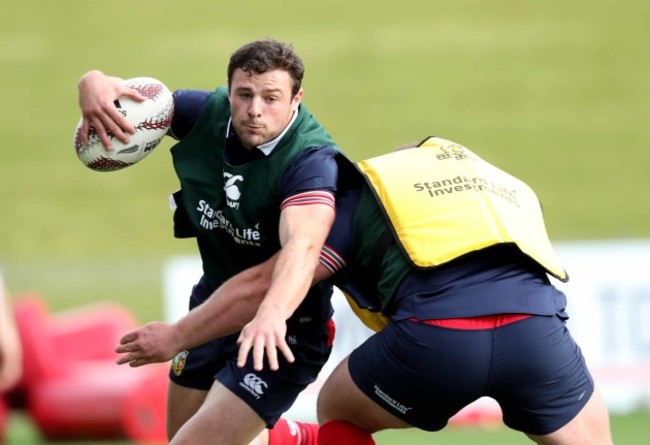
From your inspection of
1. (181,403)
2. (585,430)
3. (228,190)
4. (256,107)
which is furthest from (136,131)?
(585,430)

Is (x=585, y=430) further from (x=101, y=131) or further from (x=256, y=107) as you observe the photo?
(x=101, y=131)

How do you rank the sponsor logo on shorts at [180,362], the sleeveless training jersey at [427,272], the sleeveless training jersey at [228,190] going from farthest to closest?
the sponsor logo on shorts at [180,362] < the sleeveless training jersey at [228,190] < the sleeveless training jersey at [427,272]

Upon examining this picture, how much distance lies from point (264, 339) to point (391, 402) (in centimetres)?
67

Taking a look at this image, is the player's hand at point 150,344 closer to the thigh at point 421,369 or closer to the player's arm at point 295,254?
the player's arm at point 295,254

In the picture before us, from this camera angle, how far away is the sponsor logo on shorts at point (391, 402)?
4859 mm

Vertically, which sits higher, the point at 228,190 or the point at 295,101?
the point at 295,101

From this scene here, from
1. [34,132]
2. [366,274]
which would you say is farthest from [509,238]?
[34,132]

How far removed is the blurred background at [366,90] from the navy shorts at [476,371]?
40.3 feet

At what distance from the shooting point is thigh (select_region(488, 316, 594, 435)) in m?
4.71

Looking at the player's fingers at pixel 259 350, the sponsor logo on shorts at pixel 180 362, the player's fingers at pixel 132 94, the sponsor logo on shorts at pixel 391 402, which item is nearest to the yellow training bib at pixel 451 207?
the sponsor logo on shorts at pixel 391 402

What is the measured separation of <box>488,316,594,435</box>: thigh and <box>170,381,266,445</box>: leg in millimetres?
1143

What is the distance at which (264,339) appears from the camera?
4465 mm

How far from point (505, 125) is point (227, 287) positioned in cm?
1748

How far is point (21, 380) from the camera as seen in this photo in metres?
9.68
